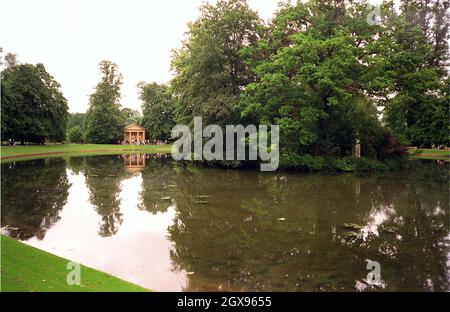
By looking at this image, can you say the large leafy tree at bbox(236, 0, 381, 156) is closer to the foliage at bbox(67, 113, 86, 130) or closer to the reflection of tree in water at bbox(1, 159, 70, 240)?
the reflection of tree in water at bbox(1, 159, 70, 240)

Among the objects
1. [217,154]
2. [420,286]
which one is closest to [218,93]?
[217,154]

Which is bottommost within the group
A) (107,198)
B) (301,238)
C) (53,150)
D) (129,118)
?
(301,238)

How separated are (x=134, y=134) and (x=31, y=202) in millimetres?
58920

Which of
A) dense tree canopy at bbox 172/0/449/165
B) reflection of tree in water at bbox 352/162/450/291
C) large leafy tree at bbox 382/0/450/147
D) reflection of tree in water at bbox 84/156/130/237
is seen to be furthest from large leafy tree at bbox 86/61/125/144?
reflection of tree in water at bbox 352/162/450/291

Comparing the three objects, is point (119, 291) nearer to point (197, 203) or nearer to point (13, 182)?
point (197, 203)

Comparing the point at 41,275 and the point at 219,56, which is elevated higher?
the point at 219,56

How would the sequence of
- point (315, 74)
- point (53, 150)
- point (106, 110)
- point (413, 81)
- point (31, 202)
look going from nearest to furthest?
point (31, 202) → point (315, 74) → point (413, 81) → point (53, 150) → point (106, 110)

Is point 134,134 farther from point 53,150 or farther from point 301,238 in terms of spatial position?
point 301,238

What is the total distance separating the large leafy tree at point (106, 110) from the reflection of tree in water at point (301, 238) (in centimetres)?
5491

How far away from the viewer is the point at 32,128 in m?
50.8

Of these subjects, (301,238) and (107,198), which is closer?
(301,238)

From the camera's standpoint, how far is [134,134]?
2869 inches

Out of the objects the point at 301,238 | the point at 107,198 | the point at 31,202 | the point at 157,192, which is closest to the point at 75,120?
the point at 157,192
